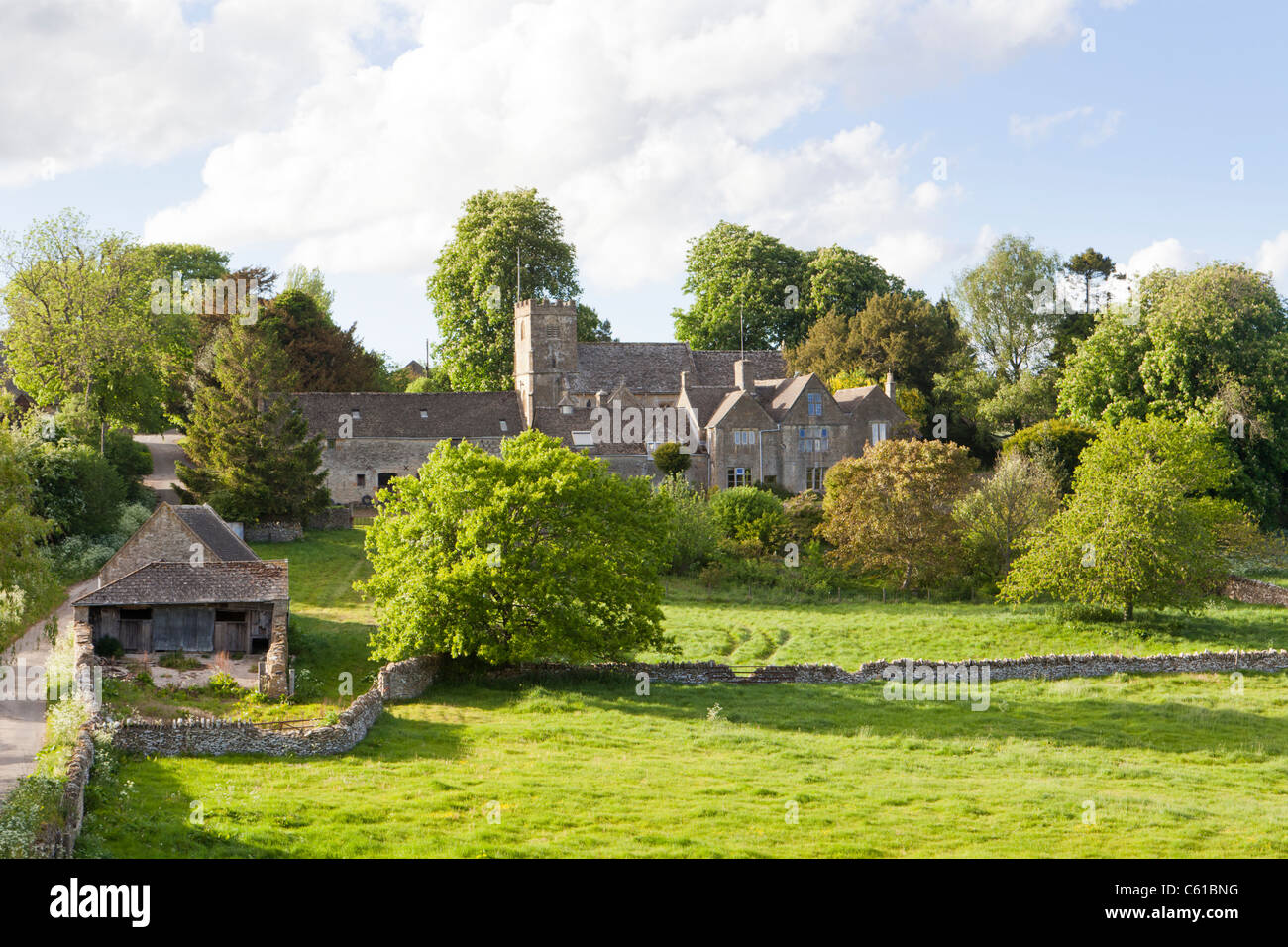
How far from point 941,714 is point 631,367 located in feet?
154

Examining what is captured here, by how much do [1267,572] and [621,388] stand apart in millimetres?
35330

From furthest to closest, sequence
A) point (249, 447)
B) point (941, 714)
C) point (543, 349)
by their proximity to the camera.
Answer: point (543, 349)
point (249, 447)
point (941, 714)

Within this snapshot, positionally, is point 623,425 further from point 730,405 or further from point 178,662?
point 178,662

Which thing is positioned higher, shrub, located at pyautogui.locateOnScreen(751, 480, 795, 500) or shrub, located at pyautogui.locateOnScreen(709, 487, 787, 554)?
shrub, located at pyautogui.locateOnScreen(751, 480, 795, 500)

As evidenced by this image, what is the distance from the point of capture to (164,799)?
19828 millimetres

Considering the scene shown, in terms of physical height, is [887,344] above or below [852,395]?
above

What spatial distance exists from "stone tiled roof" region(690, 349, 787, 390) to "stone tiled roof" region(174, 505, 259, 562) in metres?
39.2

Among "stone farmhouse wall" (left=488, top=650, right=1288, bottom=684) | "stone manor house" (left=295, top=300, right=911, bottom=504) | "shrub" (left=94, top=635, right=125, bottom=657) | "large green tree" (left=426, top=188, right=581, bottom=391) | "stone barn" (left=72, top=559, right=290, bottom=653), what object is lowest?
"stone farmhouse wall" (left=488, top=650, right=1288, bottom=684)

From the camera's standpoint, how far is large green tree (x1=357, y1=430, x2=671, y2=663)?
3200cm

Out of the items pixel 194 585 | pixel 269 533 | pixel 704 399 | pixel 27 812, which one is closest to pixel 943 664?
pixel 194 585

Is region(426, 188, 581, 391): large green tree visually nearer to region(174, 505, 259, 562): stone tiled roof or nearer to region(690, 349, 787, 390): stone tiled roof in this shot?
region(690, 349, 787, 390): stone tiled roof

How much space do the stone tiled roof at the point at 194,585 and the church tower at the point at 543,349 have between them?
33.3 metres

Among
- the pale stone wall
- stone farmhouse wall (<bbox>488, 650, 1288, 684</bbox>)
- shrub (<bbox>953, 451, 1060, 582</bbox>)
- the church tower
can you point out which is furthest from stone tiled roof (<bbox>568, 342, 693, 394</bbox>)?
stone farmhouse wall (<bbox>488, 650, 1288, 684</bbox>)

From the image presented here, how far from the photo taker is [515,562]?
32469 mm
